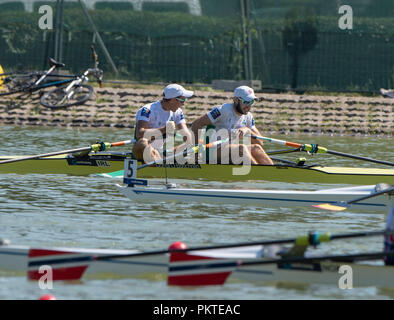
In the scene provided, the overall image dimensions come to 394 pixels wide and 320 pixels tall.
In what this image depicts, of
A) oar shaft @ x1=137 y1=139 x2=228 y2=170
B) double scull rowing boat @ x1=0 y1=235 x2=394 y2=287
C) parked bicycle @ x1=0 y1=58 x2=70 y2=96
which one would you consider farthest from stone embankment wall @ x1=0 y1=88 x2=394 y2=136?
double scull rowing boat @ x1=0 y1=235 x2=394 y2=287

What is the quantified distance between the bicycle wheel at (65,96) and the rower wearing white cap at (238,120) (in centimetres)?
866

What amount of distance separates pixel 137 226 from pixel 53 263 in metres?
2.47

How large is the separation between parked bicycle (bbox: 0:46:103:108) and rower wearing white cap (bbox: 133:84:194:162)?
27.4 ft

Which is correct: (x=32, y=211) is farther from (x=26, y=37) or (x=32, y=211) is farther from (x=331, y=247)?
(x=26, y=37)

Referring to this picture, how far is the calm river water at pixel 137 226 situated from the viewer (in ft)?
23.1

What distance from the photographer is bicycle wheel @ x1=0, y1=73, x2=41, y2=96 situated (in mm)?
20938

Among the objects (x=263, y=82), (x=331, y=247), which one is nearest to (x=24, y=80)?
(x=263, y=82)

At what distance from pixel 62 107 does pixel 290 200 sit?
36.5 feet

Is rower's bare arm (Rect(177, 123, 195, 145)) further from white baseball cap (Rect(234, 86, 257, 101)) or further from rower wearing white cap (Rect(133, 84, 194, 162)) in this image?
white baseball cap (Rect(234, 86, 257, 101))

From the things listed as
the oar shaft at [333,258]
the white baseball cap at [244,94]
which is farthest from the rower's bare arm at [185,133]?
the oar shaft at [333,258]

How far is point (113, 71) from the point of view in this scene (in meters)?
22.4

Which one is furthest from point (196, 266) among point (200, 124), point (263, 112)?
Result: point (263, 112)

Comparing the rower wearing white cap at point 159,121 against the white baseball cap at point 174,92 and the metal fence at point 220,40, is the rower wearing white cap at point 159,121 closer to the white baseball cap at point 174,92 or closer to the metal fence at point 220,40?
the white baseball cap at point 174,92

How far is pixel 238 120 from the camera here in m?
12.6
